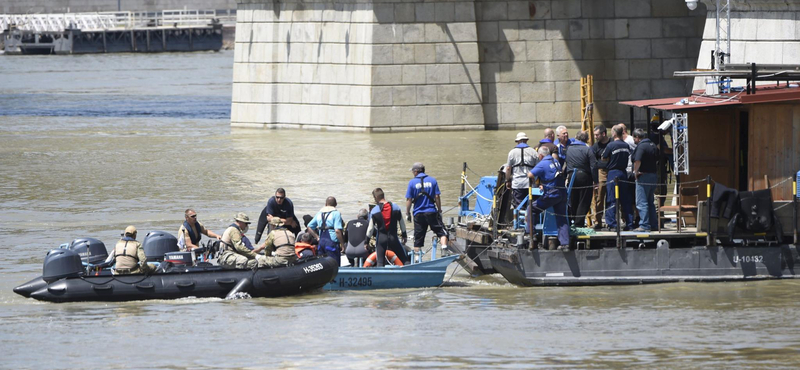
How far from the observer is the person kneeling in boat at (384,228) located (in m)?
17.6

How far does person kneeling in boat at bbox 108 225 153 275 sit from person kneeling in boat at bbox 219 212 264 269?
42.7 inches

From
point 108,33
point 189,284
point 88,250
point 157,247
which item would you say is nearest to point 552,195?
point 189,284

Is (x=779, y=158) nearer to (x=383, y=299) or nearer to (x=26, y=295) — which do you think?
(x=383, y=299)

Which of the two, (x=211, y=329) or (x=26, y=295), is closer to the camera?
(x=211, y=329)

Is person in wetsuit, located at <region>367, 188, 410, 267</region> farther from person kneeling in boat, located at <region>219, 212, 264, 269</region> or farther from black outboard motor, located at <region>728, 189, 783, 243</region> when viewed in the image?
black outboard motor, located at <region>728, 189, 783, 243</region>

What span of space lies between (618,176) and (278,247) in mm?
4651

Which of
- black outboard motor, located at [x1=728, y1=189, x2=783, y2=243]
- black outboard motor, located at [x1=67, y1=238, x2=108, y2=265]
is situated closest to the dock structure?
black outboard motor, located at [x1=67, y1=238, x2=108, y2=265]

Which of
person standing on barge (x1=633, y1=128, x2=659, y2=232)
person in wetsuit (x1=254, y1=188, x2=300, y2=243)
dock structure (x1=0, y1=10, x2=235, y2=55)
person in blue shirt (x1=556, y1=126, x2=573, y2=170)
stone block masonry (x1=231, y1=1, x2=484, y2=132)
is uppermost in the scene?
dock structure (x1=0, y1=10, x2=235, y2=55)

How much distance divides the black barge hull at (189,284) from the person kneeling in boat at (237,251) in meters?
0.22

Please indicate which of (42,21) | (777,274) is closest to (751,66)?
(777,274)

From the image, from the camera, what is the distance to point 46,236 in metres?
22.6

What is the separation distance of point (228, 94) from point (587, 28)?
28816 mm

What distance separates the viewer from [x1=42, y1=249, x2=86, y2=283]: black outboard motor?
55.6 feet

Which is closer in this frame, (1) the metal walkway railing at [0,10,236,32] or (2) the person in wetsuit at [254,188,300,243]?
(2) the person in wetsuit at [254,188,300,243]
